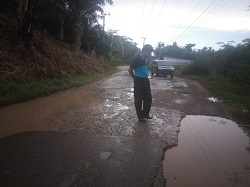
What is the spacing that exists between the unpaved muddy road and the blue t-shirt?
1.16 meters

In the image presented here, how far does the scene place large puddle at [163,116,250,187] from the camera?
10.7 ft

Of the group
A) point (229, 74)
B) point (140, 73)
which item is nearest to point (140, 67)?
point (140, 73)

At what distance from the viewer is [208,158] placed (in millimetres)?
3969

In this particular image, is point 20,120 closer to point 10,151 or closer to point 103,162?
point 10,151

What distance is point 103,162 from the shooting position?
3.50 meters

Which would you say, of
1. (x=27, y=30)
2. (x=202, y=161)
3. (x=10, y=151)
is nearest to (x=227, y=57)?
(x=27, y=30)

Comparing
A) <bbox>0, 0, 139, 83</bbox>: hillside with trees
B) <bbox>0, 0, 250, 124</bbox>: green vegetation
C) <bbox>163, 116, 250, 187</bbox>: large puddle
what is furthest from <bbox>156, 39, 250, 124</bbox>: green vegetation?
<bbox>0, 0, 139, 83</bbox>: hillside with trees

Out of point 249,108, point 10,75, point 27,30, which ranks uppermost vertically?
point 27,30

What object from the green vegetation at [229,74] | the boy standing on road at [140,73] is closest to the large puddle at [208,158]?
the boy standing on road at [140,73]

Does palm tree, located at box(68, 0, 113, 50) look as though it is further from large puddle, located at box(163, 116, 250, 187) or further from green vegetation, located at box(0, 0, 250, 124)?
large puddle, located at box(163, 116, 250, 187)

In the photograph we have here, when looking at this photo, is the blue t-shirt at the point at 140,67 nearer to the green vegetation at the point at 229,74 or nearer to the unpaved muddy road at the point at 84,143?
the unpaved muddy road at the point at 84,143

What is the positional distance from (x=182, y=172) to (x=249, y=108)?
5762 mm

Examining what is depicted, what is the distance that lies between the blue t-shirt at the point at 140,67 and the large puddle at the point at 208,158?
5.18 feet

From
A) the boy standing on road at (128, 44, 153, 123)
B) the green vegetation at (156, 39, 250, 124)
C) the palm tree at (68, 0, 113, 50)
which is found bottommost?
the green vegetation at (156, 39, 250, 124)
